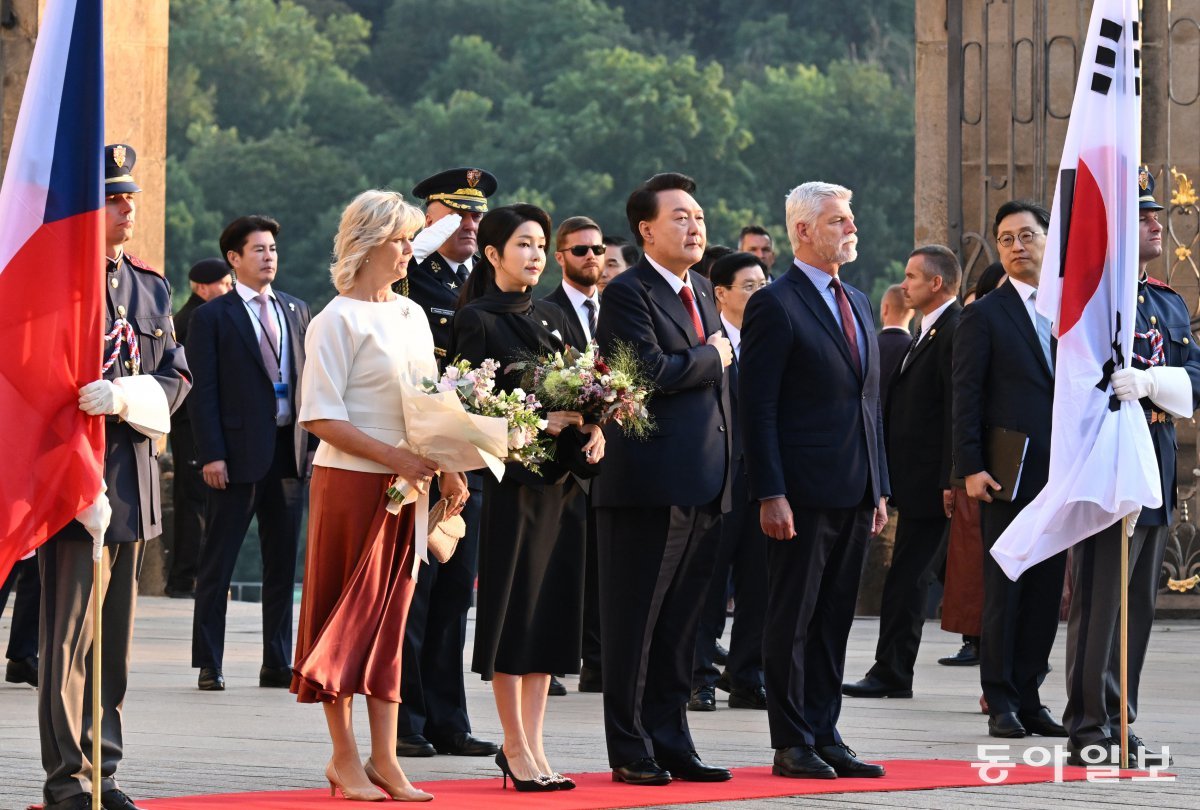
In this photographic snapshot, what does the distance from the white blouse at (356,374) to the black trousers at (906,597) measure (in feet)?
12.6

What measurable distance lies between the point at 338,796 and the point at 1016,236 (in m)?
3.50

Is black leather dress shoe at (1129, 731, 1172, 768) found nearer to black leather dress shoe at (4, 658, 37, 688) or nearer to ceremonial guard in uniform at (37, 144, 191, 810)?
ceremonial guard in uniform at (37, 144, 191, 810)

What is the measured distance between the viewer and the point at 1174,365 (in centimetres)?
805

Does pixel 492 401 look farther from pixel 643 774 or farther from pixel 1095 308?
pixel 1095 308

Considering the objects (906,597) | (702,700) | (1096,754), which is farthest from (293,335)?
(1096,754)

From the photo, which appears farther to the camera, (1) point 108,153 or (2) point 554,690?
(2) point 554,690

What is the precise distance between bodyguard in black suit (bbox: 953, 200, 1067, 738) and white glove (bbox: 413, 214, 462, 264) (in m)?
1.89

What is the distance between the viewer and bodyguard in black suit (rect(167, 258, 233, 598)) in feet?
43.8

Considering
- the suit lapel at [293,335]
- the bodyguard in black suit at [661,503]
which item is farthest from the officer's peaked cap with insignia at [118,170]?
the suit lapel at [293,335]

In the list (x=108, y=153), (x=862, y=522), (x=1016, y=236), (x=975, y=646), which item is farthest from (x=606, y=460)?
(x=975, y=646)

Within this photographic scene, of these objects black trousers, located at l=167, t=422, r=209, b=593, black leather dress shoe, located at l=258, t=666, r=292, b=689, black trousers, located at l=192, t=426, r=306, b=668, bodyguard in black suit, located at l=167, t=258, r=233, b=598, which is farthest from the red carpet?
black trousers, located at l=167, t=422, r=209, b=593

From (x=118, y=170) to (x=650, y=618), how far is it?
2.03 m

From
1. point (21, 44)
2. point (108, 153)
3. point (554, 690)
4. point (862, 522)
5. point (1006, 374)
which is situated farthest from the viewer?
point (21, 44)

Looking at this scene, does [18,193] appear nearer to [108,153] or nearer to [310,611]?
[108,153]
